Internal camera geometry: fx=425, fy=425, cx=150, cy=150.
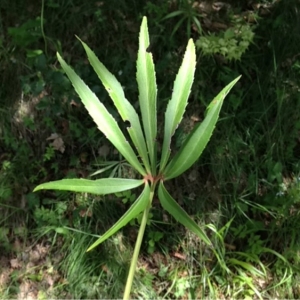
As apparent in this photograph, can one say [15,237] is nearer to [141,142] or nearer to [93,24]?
[93,24]

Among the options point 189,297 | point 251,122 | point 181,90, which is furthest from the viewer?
point 251,122

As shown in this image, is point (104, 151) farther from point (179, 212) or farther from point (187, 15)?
point (179, 212)

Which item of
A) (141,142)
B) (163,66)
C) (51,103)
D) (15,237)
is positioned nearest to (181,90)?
(141,142)

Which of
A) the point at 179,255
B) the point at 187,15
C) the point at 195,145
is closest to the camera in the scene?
the point at 195,145

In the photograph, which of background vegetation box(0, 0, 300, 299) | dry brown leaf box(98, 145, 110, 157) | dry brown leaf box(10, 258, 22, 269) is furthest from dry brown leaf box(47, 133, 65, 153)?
dry brown leaf box(10, 258, 22, 269)

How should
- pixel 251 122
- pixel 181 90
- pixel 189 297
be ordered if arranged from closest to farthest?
pixel 181 90 → pixel 189 297 → pixel 251 122

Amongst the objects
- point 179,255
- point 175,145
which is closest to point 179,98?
point 175,145

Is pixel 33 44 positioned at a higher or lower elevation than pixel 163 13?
lower
